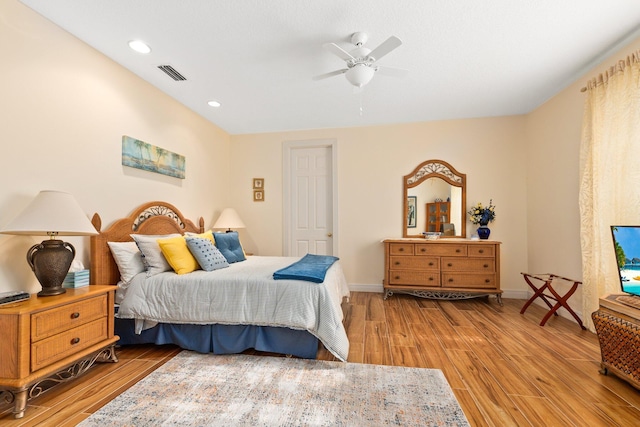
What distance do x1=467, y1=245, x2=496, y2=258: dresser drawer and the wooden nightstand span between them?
13.4 feet

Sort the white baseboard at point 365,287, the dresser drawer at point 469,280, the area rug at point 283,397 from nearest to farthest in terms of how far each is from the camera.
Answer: the area rug at point 283,397
the dresser drawer at point 469,280
the white baseboard at point 365,287

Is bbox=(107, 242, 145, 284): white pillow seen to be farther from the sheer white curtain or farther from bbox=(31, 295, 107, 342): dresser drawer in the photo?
the sheer white curtain

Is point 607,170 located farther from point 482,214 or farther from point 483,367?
point 483,367

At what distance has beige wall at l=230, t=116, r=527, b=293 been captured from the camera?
4.23 meters

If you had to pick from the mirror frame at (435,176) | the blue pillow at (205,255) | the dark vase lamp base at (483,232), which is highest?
the mirror frame at (435,176)

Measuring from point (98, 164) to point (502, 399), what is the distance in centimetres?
366

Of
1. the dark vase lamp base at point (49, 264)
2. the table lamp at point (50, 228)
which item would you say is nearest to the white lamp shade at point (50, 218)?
the table lamp at point (50, 228)

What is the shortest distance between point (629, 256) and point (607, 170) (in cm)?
107

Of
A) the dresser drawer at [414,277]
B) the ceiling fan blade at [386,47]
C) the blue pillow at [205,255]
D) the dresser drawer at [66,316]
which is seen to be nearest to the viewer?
the dresser drawer at [66,316]

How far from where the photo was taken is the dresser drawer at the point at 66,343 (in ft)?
5.62

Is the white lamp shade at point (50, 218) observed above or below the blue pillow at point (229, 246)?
above

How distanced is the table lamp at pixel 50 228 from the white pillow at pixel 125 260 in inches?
20.7

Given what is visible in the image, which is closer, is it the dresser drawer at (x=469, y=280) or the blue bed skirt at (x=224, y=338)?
the blue bed skirt at (x=224, y=338)

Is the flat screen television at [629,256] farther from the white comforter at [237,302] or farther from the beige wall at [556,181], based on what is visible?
the white comforter at [237,302]
